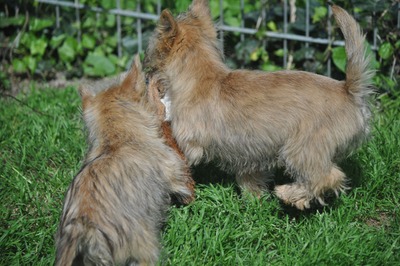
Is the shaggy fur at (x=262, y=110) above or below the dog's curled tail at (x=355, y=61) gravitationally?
below

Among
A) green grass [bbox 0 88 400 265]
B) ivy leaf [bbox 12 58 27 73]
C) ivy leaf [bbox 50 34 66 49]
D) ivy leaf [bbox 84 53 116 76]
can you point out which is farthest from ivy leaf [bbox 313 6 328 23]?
ivy leaf [bbox 12 58 27 73]

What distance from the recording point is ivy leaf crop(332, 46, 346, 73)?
19.9ft

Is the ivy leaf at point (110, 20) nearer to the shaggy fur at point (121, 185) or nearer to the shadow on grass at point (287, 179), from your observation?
the shadow on grass at point (287, 179)

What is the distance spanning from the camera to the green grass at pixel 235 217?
4.07m

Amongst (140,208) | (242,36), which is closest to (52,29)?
(242,36)

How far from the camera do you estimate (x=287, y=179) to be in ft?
16.3

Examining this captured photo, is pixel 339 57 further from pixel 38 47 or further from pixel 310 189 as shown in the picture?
pixel 38 47

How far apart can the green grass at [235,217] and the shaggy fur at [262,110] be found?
0.21m

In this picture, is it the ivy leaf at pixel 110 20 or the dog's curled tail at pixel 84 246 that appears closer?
the dog's curled tail at pixel 84 246

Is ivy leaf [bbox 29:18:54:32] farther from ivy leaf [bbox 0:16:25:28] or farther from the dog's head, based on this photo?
the dog's head

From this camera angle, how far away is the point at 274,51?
675cm

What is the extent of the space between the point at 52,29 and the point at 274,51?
8.05 ft

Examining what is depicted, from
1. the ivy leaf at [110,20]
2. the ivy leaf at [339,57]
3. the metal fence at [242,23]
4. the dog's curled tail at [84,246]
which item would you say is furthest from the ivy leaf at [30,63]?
the dog's curled tail at [84,246]

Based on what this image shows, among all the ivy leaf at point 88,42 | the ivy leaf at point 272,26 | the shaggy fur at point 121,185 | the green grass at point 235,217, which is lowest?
the green grass at point 235,217
